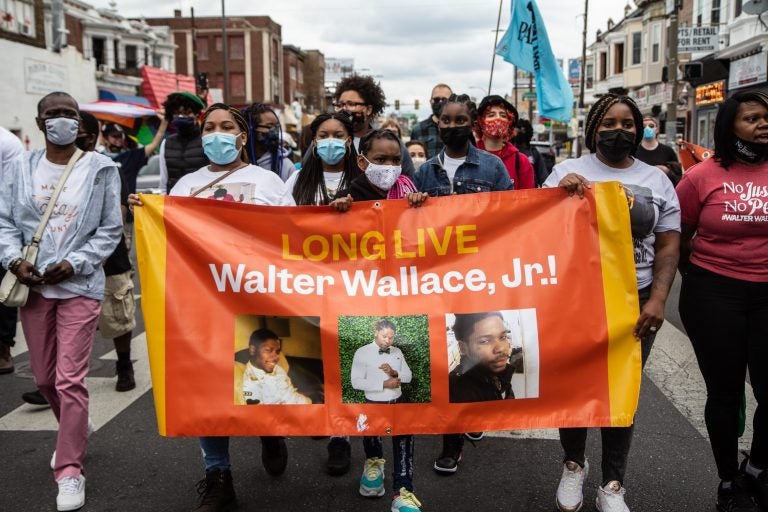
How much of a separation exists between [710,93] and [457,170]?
25.1 metres

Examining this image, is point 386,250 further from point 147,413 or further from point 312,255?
point 147,413

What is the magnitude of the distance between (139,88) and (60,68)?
13699 mm

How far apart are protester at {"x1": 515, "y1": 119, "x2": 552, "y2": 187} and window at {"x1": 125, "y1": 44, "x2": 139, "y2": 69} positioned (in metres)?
40.5

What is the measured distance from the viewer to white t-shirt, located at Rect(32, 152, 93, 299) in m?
3.95

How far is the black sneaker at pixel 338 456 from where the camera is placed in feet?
13.5

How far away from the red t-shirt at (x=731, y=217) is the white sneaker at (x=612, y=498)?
109 cm

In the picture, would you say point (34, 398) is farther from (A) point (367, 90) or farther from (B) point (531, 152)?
(B) point (531, 152)

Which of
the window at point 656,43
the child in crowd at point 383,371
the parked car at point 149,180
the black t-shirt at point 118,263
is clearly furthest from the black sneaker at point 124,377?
the window at point 656,43

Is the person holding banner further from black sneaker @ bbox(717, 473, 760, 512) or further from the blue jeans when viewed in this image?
the blue jeans

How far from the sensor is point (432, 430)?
11.1 ft

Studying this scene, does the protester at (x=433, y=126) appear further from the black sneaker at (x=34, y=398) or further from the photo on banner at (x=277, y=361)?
the photo on banner at (x=277, y=361)

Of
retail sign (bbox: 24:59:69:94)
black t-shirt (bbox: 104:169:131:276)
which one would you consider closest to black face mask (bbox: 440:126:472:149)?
black t-shirt (bbox: 104:169:131:276)

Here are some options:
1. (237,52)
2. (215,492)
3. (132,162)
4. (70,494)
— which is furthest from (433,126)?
A: (237,52)

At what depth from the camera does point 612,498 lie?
3.53m
